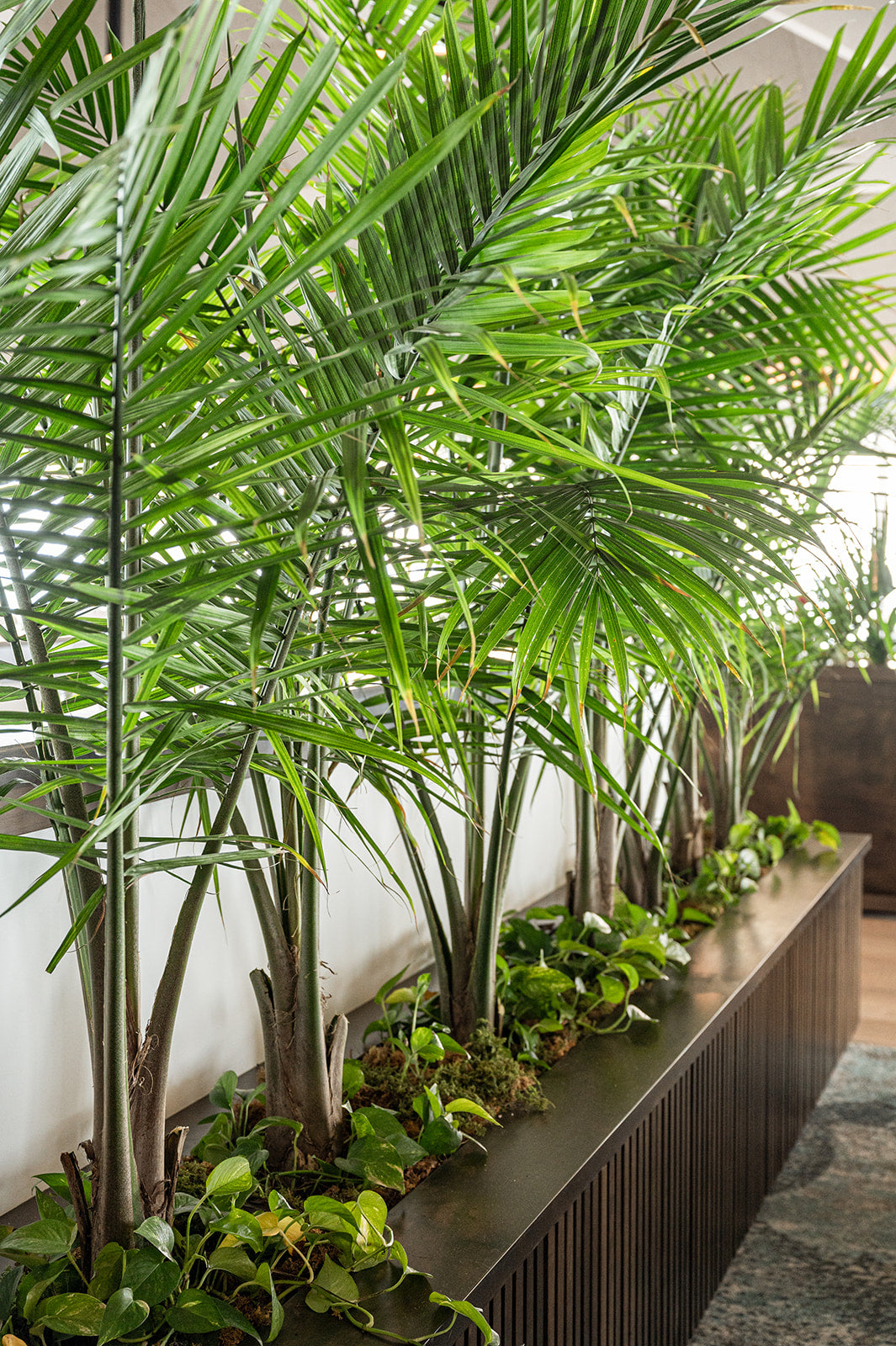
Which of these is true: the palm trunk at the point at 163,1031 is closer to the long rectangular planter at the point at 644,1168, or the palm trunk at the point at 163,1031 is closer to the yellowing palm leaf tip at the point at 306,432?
the yellowing palm leaf tip at the point at 306,432

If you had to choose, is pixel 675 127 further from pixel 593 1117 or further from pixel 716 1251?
pixel 716 1251

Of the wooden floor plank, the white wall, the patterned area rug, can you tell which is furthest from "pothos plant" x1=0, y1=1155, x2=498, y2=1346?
the wooden floor plank

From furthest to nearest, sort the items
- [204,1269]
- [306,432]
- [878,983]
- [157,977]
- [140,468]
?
1. [878,983]
2. [157,977]
3. [204,1269]
4. [306,432]
5. [140,468]

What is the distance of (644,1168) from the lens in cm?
121

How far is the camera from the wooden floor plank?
103 inches

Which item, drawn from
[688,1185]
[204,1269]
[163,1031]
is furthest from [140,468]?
[688,1185]

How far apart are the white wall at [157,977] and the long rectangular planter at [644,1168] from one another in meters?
0.26

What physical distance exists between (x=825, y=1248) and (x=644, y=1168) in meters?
0.69

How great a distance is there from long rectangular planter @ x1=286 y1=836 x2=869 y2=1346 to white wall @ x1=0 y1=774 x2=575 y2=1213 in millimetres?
260

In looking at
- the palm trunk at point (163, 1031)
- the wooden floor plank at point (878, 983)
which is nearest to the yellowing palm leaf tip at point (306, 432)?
the palm trunk at point (163, 1031)

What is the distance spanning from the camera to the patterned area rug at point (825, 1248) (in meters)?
1.50

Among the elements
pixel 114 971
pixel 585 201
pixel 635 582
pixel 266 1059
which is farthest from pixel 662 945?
pixel 585 201

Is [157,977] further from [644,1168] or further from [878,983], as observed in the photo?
[878,983]

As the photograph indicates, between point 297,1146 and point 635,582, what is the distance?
595mm
